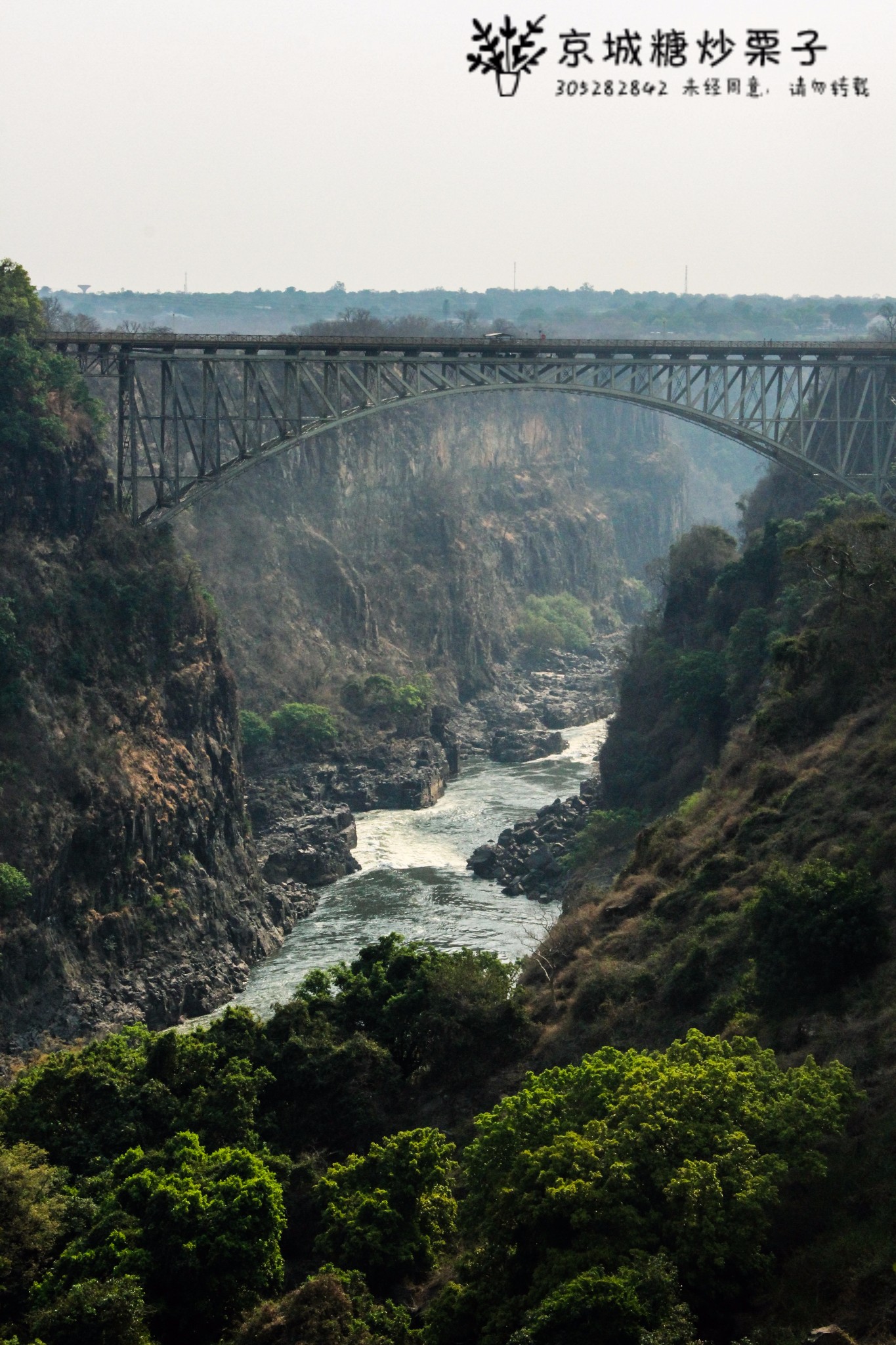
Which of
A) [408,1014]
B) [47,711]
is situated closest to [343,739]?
[47,711]

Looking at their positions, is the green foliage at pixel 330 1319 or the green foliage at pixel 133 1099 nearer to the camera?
the green foliage at pixel 330 1319

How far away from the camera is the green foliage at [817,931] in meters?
28.2

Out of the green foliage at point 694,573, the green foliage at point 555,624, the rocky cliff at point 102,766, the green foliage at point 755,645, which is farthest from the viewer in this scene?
the green foliage at point 555,624

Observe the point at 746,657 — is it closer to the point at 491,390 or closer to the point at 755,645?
the point at 755,645

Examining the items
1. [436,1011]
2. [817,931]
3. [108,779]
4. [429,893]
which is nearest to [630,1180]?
[817,931]

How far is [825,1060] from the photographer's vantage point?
26344 millimetres

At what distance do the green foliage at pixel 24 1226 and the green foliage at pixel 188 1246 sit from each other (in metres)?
0.66

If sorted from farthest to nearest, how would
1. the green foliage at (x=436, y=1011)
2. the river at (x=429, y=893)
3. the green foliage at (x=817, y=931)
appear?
the river at (x=429, y=893) → the green foliage at (x=436, y=1011) → the green foliage at (x=817, y=931)

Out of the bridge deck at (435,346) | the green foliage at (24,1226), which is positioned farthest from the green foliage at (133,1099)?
the bridge deck at (435,346)

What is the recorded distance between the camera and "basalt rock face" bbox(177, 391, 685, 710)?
3194 inches

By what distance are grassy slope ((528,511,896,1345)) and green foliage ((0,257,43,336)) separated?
89.3 feet

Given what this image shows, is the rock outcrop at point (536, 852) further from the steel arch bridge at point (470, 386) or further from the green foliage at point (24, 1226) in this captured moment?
the green foliage at point (24, 1226)

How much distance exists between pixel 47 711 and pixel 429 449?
192 ft

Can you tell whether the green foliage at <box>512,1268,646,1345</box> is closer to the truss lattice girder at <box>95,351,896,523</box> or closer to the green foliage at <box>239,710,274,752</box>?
A: the truss lattice girder at <box>95,351,896,523</box>
